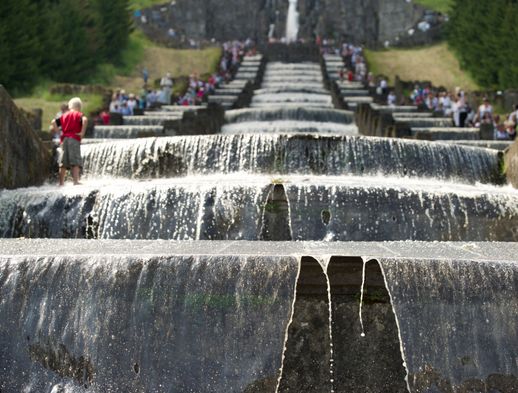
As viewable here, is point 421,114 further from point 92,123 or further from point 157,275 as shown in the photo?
point 157,275

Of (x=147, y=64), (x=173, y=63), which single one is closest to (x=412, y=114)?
(x=173, y=63)

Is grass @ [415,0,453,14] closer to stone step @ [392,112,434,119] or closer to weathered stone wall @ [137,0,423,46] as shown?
weathered stone wall @ [137,0,423,46]

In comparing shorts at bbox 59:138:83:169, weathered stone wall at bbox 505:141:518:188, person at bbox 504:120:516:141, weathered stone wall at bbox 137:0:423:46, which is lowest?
weathered stone wall at bbox 137:0:423:46

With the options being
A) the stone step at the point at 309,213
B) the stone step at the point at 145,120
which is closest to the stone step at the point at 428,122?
the stone step at the point at 145,120

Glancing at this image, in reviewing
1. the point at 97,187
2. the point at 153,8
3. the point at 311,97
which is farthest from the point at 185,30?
the point at 97,187

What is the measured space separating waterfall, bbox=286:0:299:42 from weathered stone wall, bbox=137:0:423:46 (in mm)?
2875

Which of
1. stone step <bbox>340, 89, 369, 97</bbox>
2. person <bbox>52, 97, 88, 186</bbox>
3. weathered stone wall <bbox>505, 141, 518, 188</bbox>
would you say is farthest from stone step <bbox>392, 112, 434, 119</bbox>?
person <bbox>52, 97, 88, 186</bbox>

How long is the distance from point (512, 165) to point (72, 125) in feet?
24.1

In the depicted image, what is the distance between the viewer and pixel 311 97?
43000 millimetres

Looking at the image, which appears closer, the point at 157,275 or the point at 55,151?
the point at 157,275

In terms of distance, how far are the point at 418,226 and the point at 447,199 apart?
1.84 ft

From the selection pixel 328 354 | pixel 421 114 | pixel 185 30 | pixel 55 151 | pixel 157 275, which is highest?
pixel 157 275

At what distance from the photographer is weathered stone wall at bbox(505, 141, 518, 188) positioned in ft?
58.3

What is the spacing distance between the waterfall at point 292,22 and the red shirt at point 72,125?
82295 millimetres
